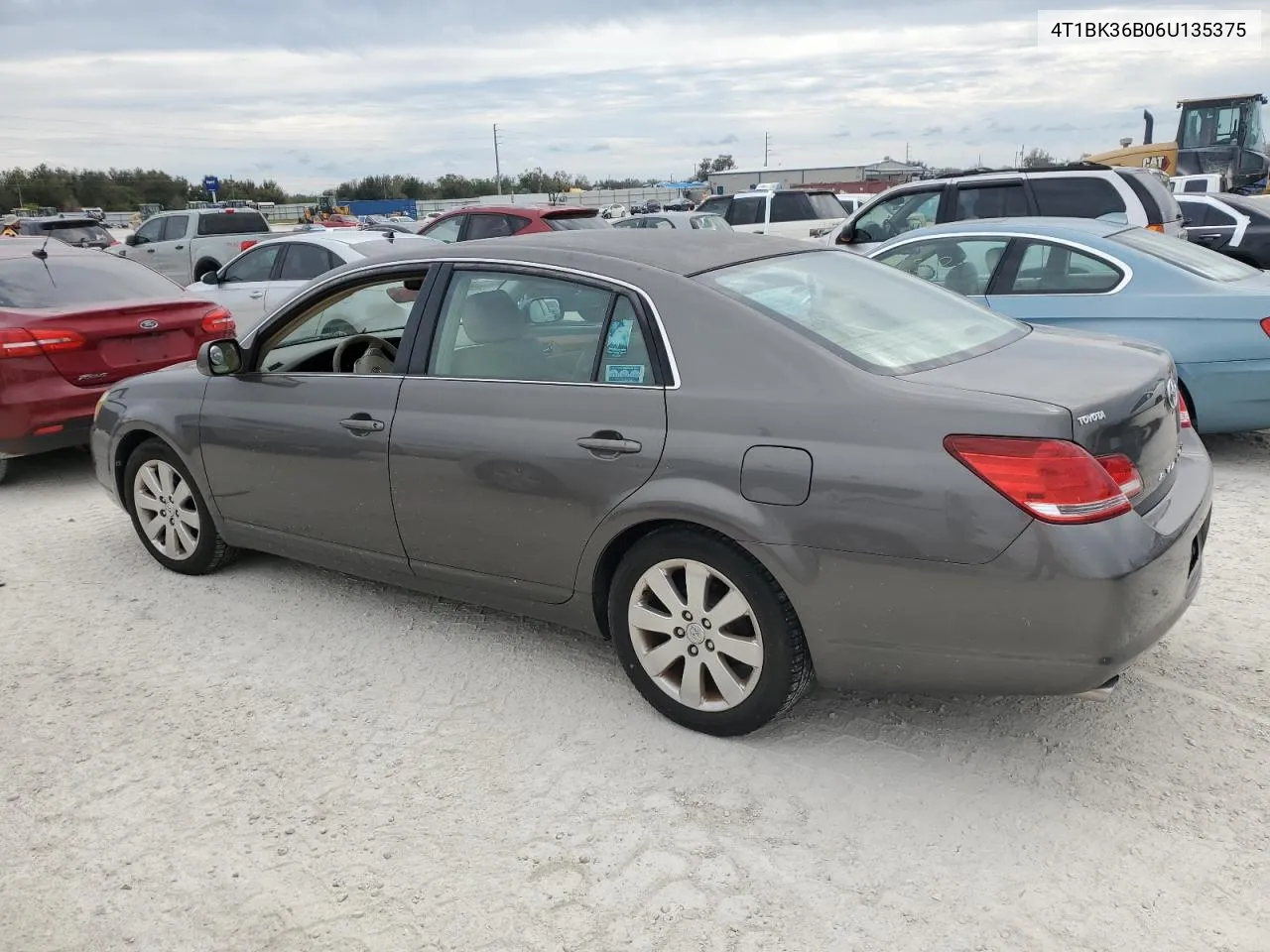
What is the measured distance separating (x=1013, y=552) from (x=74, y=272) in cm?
693

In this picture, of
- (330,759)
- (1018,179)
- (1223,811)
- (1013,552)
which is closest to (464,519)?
(330,759)

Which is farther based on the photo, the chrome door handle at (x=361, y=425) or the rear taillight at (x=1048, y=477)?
the chrome door handle at (x=361, y=425)

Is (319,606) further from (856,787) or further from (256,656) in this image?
(856,787)

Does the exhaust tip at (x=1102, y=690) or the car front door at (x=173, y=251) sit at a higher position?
the car front door at (x=173, y=251)

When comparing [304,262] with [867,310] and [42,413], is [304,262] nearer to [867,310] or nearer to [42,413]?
[42,413]

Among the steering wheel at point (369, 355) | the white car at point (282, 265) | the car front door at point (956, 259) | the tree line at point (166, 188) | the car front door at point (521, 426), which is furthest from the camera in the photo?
the tree line at point (166, 188)

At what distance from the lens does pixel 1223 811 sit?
282 centimetres

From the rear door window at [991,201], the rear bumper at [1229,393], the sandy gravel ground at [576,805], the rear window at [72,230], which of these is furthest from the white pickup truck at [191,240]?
the rear bumper at [1229,393]

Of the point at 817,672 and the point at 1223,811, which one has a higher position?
the point at 817,672

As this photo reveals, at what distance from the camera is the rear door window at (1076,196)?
8.63 metres

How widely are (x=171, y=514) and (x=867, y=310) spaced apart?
3501 mm

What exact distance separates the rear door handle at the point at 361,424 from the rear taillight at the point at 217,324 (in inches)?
151

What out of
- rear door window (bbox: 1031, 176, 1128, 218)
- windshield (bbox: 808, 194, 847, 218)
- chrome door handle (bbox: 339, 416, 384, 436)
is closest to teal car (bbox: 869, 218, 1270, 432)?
rear door window (bbox: 1031, 176, 1128, 218)

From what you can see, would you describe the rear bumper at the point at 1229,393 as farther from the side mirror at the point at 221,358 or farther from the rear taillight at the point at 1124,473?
the side mirror at the point at 221,358
